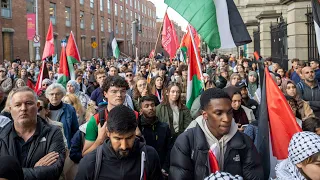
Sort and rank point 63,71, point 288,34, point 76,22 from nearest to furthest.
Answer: point 63,71
point 288,34
point 76,22

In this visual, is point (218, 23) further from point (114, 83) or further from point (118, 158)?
point (118, 158)

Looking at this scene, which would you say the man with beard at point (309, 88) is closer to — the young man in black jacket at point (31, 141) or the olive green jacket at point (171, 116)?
the olive green jacket at point (171, 116)

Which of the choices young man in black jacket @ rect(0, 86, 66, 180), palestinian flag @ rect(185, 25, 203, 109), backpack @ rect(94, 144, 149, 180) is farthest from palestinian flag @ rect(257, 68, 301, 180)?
palestinian flag @ rect(185, 25, 203, 109)

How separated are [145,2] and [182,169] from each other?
256 ft

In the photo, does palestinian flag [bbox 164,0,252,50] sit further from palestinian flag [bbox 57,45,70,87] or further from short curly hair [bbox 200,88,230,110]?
palestinian flag [bbox 57,45,70,87]

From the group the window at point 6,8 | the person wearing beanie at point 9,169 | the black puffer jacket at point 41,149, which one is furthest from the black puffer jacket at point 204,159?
the window at point 6,8

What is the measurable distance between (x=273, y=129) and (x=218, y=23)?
2.00 m

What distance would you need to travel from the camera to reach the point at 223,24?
→ 5227 millimetres

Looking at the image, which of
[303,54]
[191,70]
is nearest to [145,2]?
[303,54]

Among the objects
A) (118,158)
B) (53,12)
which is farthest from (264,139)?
(53,12)

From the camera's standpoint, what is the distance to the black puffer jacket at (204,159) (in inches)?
114

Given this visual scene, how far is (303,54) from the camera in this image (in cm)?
1283

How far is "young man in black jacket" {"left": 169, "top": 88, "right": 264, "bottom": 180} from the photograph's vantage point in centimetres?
289

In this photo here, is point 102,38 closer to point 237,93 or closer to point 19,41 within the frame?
point 19,41
